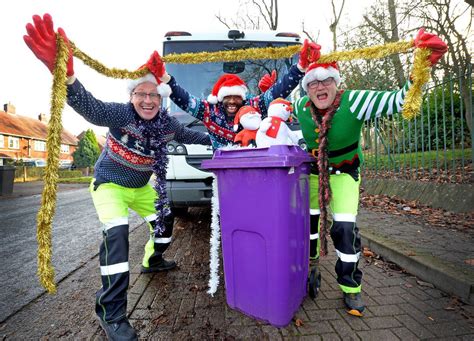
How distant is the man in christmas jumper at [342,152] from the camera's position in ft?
7.47

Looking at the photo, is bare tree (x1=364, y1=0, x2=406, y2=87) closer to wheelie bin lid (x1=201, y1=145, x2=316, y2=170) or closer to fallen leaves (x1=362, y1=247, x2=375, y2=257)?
fallen leaves (x1=362, y1=247, x2=375, y2=257)

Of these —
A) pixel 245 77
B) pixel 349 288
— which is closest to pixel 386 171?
pixel 245 77

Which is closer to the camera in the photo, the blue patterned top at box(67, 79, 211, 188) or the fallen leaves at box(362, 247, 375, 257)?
the blue patterned top at box(67, 79, 211, 188)

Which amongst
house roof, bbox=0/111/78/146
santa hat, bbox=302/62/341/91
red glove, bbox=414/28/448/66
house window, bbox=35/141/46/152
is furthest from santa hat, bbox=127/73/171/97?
house window, bbox=35/141/46/152

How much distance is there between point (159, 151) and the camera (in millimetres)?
2543

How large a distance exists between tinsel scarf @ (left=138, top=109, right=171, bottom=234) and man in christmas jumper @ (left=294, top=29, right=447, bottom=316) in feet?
4.17

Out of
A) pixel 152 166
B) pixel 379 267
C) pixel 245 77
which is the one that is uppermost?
pixel 245 77

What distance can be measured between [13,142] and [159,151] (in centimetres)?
3920

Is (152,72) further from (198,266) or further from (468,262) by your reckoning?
(468,262)

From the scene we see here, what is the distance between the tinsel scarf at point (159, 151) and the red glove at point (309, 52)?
4.24 feet

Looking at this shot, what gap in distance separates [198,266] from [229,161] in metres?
1.70

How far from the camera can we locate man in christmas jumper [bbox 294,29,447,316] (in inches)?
89.7

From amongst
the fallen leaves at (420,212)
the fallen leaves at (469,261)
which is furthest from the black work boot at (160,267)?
the fallen leaves at (420,212)

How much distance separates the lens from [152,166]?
8.39 ft
